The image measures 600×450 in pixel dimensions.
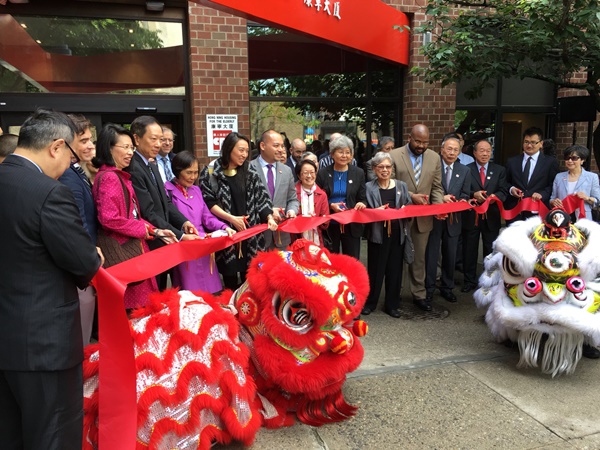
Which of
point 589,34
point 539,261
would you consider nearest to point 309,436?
point 539,261

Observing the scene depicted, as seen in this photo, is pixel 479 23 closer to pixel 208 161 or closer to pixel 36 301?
pixel 208 161

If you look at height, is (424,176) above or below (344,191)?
above

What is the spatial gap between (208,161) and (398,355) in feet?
14.3

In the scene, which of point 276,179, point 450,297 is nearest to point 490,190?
point 450,297

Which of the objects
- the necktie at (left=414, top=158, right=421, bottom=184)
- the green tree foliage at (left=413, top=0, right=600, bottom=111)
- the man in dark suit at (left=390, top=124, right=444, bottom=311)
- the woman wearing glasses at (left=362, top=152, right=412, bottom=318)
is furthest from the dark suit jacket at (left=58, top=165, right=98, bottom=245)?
the green tree foliage at (left=413, top=0, right=600, bottom=111)

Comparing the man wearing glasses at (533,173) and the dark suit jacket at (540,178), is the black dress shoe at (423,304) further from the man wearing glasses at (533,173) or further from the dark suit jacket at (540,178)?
the dark suit jacket at (540,178)

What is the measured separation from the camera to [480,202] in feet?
19.4

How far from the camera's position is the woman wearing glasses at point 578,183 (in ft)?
18.1

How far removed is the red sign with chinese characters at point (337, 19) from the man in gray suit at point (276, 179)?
1.11 metres

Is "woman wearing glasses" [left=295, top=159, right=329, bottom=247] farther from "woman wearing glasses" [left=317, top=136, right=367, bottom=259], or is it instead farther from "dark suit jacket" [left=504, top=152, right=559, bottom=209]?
"dark suit jacket" [left=504, top=152, right=559, bottom=209]

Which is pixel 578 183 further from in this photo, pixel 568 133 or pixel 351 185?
pixel 568 133

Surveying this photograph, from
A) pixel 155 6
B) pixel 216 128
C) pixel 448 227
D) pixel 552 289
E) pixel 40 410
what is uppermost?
pixel 155 6

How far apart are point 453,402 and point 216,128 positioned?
5.30 metres

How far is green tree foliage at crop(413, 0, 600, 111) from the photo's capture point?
505 cm
